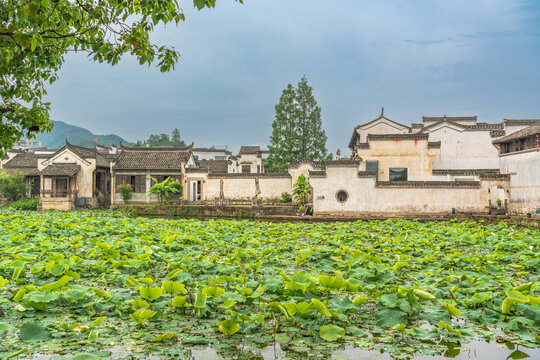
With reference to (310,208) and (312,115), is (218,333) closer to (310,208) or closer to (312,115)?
(310,208)

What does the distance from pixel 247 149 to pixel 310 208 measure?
19.9m

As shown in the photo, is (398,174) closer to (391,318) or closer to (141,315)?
(391,318)

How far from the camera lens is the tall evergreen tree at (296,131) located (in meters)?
28.5

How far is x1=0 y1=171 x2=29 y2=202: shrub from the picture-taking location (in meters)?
25.1

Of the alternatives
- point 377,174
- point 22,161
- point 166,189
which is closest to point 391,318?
point 377,174

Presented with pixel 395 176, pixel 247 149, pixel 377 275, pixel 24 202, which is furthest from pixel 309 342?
pixel 247 149

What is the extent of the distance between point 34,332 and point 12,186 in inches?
1084

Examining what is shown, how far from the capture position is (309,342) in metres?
2.85

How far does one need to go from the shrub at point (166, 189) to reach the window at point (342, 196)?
10.7 m

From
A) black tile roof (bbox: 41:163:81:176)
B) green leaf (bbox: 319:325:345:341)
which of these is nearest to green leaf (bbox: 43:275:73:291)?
green leaf (bbox: 319:325:345:341)

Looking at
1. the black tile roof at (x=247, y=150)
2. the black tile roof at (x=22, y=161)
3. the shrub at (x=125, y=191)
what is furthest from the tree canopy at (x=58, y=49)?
the black tile roof at (x=247, y=150)

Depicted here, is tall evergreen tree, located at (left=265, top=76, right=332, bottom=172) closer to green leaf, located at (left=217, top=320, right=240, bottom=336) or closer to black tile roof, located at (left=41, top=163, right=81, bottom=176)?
black tile roof, located at (left=41, top=163, right=81, bottom=176)

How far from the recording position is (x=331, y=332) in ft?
9.34

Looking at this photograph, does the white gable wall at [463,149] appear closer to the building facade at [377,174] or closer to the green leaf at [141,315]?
the building facade at [377,174]
